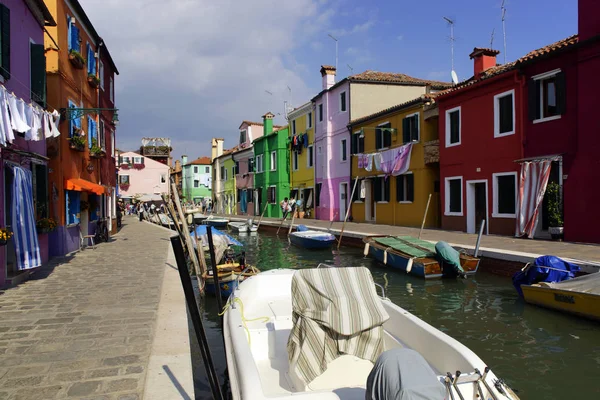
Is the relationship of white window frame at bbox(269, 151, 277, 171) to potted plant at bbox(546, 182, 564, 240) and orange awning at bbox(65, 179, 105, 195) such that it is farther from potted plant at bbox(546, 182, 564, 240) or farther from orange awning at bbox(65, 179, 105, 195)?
potted plant at bbox(546, 182, 564, 240)

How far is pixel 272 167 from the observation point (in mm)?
38406

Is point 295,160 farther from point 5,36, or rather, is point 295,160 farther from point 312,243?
point 5,36

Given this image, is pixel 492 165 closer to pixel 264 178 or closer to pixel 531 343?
pixel 531 343

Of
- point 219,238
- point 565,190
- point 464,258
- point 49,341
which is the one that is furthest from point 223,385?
point 565,190

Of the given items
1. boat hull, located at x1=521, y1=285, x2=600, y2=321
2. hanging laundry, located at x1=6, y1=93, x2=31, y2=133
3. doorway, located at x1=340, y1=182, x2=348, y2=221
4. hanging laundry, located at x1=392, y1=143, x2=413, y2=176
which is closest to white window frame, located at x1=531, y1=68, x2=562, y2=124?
hanging laundry, located at x1=392, y1=143, x2=413, y2=176

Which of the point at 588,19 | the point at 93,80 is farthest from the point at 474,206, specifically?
the point at 93,80

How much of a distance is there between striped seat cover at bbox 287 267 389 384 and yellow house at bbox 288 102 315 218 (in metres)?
28.2

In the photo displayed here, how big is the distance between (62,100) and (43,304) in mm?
7660

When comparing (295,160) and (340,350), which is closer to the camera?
(340,350)

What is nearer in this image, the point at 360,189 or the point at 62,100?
the point at 62,100

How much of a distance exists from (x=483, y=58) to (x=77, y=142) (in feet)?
53.7

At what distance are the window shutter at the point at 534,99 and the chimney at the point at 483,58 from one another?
14.3 feet

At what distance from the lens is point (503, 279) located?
37.0 ft

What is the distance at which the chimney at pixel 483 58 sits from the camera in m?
19.4
